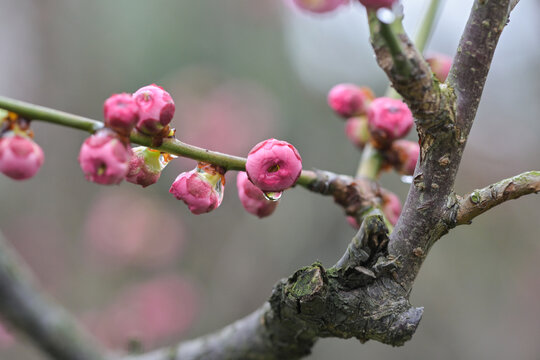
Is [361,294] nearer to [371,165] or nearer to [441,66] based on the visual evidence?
[371,165]

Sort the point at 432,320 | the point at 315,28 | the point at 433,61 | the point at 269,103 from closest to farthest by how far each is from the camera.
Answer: the point at 433,61
the point at 432,320
the point at 269,103
the point at 315,28

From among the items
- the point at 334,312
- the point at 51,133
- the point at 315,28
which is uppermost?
the point at 315,28

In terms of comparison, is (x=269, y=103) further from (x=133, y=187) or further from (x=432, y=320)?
(x=432, y=320)

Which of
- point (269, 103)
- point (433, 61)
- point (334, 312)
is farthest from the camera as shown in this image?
point (269, 103)

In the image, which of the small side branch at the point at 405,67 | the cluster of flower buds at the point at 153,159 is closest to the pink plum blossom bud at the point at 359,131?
the cluster of flower buds at the point at 153,159

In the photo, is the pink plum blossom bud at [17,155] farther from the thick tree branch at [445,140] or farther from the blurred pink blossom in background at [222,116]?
the blurred pink blossom in background at [222,116]

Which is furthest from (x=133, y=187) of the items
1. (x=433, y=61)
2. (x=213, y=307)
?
(x=433, y=61)

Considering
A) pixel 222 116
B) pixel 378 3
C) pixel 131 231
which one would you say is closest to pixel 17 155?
pixel 378 3
